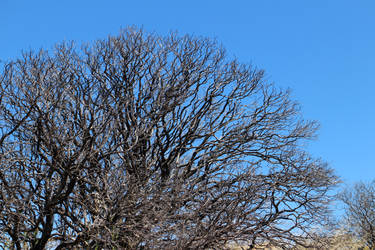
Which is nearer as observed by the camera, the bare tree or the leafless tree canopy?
the leafless tree canopy

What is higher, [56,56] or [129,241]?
[56,56]

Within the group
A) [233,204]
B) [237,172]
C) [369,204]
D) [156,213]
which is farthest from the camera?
[369,204]

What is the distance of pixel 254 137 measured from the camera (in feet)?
54.4

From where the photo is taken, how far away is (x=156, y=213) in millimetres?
11117

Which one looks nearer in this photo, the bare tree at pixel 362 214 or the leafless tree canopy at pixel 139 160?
the leafless tree canopy at pixel 139 160

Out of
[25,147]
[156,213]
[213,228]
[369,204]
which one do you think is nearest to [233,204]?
[213,228]

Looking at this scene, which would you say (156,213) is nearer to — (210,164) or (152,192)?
(152,192)

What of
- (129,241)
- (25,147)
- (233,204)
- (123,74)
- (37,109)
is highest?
(123,74)

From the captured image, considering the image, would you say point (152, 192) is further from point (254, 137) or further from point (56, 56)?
point (56, 56)

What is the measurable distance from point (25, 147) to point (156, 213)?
3999 mm

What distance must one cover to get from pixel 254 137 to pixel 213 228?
5.18m

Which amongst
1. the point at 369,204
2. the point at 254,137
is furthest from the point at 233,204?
the point at 369,204

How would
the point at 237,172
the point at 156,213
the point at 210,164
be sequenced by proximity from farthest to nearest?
the point at 210,164, the point at 237,172, the point at 156,213

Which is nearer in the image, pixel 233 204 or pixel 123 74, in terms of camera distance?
pixel 233 204
